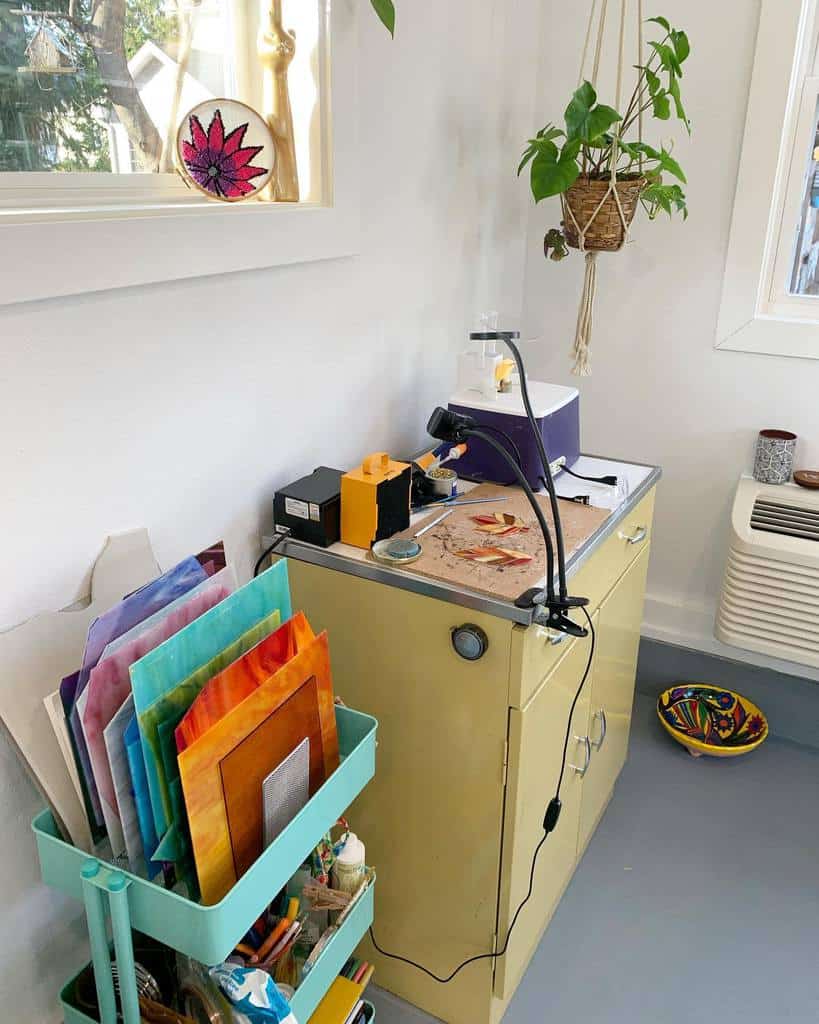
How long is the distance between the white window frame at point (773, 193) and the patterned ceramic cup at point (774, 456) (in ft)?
0.63

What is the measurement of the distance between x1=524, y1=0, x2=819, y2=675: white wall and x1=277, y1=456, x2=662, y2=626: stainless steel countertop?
0.63 meters

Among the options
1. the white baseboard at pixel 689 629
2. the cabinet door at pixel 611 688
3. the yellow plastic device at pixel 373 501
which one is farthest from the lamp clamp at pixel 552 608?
the white baseboard at pixel 689 629

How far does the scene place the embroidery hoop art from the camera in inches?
50.1

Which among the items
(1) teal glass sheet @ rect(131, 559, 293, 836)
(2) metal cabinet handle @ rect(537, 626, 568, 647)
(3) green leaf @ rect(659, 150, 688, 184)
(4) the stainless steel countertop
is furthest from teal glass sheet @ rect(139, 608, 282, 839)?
(3) green leaf @ rect(659, 150, 688, 184)

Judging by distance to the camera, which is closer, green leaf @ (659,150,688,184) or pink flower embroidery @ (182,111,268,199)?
pink flower embroidery @ (182,111,268,199)

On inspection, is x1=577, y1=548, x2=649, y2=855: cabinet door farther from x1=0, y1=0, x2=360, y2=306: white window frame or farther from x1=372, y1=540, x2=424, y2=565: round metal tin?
x1=0, y1=0, x2=360, y2=306: white window frame

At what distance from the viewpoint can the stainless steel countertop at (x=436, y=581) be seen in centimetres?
125

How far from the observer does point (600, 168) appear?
1.82 m

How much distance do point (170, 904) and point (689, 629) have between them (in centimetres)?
177

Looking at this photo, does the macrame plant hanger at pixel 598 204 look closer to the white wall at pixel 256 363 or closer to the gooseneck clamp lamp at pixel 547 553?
the white wall at pixel 256 363

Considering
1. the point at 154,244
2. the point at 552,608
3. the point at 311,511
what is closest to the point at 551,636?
the point at 552,608

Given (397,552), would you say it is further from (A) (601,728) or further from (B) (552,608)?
(A) (601,728)

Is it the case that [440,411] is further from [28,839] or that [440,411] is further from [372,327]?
[28,839]

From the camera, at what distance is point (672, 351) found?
220 centimetres
